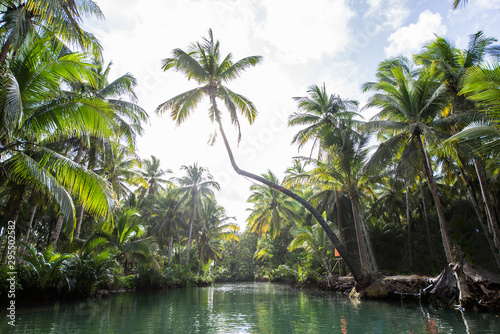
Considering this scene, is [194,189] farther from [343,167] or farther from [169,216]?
[343,167]

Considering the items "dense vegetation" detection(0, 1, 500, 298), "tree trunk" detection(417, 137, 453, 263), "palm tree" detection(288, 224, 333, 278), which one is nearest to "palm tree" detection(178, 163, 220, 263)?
"dense vegetation" detection(0, 1, 500, 298)

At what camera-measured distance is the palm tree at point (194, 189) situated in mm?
25766

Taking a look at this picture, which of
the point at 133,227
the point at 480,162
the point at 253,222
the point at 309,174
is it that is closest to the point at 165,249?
the point at 253,222

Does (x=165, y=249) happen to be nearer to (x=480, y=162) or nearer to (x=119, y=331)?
(x=119, y=331)

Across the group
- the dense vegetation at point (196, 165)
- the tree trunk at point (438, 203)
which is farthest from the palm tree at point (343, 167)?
the tree trunk at point (438, 203)

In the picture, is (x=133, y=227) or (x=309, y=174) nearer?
(x=309, y=174)

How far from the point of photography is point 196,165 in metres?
28.0

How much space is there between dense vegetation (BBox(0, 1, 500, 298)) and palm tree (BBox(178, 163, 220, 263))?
137 mm

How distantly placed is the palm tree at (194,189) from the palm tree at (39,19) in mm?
18916

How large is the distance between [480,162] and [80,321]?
46.9 ft

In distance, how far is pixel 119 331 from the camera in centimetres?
604

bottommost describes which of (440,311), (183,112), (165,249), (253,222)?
(440,311)

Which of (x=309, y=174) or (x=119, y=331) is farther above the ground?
(x=309, y=174)

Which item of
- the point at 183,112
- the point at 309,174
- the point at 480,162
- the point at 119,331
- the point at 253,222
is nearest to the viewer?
the point at 119,331
